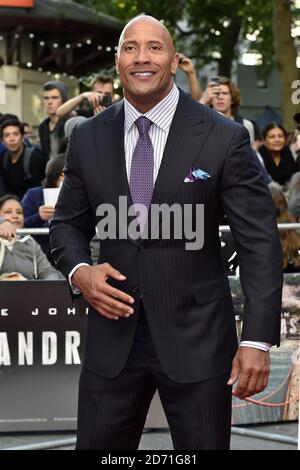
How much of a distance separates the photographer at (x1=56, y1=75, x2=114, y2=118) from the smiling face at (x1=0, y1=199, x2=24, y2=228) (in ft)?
4.47

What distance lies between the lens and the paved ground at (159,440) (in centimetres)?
736

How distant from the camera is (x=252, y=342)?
3.89m

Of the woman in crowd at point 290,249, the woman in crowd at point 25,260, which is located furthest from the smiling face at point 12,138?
the woman in crowd at point 290,249

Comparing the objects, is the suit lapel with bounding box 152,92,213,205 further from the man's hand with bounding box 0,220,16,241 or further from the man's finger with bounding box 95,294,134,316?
the man's hand with bounding box 0,220,16,241

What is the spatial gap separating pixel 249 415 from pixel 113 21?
936 inches

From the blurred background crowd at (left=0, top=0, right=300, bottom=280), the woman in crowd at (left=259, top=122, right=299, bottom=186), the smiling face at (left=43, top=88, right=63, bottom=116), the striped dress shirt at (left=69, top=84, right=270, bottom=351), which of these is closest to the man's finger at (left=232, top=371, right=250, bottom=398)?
the striped dress shirt at (left=69, top=84, right=270, bottom=351)

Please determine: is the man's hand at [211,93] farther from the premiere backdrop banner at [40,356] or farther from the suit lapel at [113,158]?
the suit lapel at [113,158]

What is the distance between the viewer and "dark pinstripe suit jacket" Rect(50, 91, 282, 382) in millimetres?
3939

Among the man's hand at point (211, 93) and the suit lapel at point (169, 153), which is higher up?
the man's hand at point (211, 93)

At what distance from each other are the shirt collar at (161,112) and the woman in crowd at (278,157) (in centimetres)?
694

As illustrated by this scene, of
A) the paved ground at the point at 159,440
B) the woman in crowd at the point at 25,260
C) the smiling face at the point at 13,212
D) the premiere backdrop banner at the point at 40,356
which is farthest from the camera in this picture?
the smiling face at the point at 13,212

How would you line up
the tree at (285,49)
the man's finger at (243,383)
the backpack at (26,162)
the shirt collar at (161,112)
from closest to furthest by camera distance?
the man's finger at (243,383)
the shirt collar at (161,112)
the backpack at (26,162)
the tree at (285,49)

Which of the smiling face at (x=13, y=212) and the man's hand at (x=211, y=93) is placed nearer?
the smiling face at (x=13, y=212)
